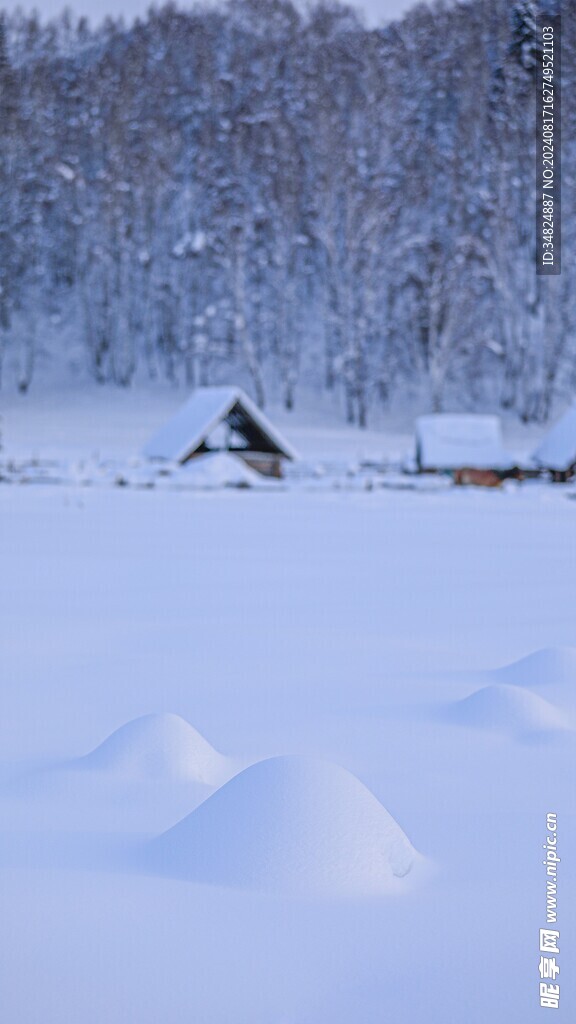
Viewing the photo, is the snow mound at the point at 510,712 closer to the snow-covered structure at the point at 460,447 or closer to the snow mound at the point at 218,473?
the snow mound at the point at 218,473

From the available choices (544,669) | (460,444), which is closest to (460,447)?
(460,444)

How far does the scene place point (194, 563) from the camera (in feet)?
28.2

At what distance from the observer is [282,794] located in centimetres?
229

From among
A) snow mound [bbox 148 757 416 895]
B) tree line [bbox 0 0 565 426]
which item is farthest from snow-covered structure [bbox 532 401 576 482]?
snow mound [bbox 148 757 416 895]

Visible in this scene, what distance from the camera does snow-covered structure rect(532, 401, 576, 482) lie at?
19.8 meters

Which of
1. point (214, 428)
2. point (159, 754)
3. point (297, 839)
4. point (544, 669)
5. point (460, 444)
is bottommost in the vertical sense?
point (544, 669)

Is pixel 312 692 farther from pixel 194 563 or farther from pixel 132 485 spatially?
pixel 132 485

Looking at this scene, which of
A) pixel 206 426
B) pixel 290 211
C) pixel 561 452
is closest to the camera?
pixel 206 426

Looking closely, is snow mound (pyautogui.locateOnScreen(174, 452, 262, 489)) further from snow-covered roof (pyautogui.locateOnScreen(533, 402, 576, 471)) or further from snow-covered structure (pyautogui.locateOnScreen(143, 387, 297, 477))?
snow-covered roof (pyautogui.locateOnScreen(533, 402, 576, 471))

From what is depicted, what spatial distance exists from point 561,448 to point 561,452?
0.12 meters

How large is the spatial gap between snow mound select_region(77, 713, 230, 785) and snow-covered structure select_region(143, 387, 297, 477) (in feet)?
52.0

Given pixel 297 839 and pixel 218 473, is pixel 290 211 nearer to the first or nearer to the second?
pixel 218 473

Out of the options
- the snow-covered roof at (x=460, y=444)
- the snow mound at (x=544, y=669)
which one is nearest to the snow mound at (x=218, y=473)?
the snow-covered roof at (x=460, y=444)

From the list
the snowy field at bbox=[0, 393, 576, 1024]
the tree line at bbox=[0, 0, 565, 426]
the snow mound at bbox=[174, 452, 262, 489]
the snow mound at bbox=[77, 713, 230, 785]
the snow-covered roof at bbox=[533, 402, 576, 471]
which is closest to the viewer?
the snowy field at bbox=[0, 393, 576, 1024]
